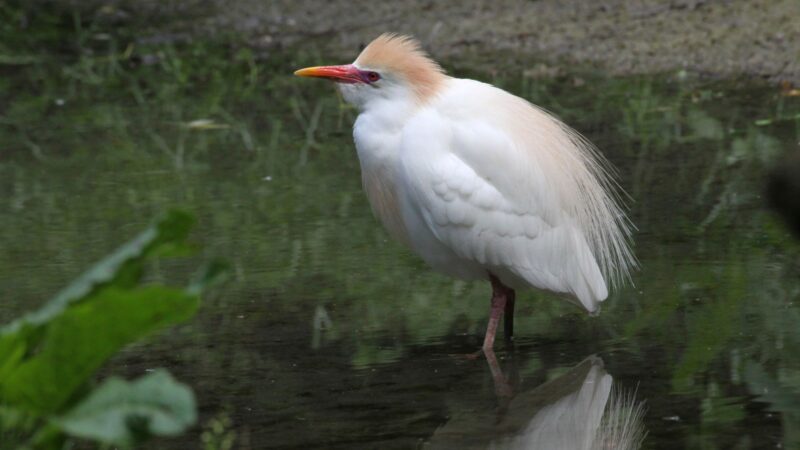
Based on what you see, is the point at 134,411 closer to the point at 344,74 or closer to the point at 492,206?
the point at 492,206

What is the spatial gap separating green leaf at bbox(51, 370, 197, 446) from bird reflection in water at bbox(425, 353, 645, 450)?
1.40 m

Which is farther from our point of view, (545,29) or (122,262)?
(545,29)

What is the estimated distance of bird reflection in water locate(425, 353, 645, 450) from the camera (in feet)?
13.4

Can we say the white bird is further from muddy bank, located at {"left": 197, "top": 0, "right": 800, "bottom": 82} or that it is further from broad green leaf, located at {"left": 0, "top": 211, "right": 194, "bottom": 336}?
muddy bank, located at {"left": 197, "top": 0, "right": 800, "bottom": 82}

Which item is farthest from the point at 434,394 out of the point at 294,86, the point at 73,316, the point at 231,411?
the point at 294,86

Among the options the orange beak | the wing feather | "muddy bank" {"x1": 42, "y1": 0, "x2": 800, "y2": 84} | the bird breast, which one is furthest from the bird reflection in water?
"muddy bank" {"x1": 42, "y1": 0, "x2": 800, "y2": 84}

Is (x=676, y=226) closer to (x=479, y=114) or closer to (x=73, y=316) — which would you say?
(x=479, y=114)

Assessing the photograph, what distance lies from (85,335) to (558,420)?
175 centimetres

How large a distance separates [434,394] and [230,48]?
6.68 meters

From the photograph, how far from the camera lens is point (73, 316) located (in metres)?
2.96

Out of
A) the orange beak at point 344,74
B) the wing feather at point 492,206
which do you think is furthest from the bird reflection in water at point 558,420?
the orange beak at point 344,74

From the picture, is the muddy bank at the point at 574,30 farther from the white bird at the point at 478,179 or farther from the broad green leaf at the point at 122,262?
the broad green leaf at the point at 122,262

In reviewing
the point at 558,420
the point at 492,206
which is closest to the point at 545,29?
the point at 492,206

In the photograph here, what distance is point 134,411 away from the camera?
283 cm
